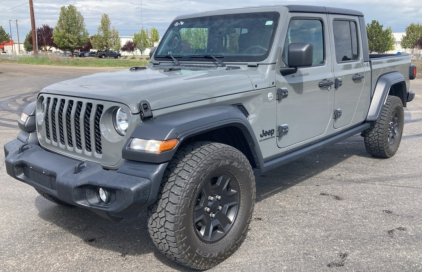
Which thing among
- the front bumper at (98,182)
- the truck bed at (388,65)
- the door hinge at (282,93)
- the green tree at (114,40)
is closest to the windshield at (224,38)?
the door hinge at (282,93)

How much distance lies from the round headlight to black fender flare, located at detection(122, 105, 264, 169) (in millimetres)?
145

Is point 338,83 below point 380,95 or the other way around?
the other way around

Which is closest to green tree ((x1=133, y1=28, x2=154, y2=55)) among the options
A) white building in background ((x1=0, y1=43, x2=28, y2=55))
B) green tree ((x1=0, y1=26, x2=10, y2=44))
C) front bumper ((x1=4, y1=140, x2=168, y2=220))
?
green tree ((x1=0, y1=26, x2=10, y2=44))

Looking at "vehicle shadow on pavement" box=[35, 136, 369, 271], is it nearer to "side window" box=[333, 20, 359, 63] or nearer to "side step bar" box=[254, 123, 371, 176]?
"side step bar" box=[254, 123, 371, 176]

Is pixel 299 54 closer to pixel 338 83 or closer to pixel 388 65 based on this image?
pixel 338 83

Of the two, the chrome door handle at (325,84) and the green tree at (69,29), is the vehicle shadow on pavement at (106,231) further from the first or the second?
the green tree at (69,29)

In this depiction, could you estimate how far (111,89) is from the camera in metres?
3.08

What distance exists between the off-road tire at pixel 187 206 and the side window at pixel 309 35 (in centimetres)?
144

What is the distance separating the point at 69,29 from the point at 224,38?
5400 centimetres

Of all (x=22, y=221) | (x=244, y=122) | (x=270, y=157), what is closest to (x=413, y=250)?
(x=270, y=157)

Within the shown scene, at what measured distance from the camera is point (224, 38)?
4211 mm

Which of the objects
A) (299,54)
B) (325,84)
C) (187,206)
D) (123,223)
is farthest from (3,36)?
(187,206)

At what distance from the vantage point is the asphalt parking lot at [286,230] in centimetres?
316

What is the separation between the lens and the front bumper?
2646mm
